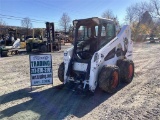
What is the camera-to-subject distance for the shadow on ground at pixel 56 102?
502 cm

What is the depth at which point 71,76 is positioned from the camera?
6883mm

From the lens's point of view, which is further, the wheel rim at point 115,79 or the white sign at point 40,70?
the white sign at point 40,70

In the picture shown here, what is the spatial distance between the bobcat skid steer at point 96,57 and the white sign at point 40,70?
0.50m

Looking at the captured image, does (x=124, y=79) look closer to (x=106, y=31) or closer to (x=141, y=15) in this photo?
(x=106, y=31)

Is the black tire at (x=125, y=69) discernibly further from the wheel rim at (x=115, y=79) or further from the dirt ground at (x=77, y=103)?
the wheel rim at (x=115, y=79)

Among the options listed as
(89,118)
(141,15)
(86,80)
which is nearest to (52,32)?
(86,80)

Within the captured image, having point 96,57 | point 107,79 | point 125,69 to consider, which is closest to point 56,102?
point 107,79

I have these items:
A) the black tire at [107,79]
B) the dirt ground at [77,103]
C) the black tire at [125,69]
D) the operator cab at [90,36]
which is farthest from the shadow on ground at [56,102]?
the operator cab at [90,36]

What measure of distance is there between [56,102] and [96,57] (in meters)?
1.79

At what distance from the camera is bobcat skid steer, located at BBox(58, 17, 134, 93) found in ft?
20.2

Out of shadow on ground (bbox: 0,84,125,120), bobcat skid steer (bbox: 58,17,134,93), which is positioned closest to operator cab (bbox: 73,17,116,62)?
bobcat skid steer (bbox: 58,17,134,93)

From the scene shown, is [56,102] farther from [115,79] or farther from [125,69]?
[125,69]

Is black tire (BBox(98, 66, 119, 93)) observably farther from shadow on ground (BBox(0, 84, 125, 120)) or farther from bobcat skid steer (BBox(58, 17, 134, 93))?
shadow on ground (BBox(0, 84, 125, 120))

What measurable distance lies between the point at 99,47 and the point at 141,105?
231cm
